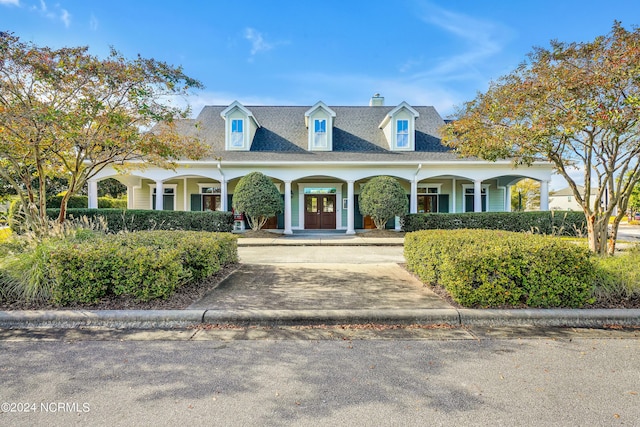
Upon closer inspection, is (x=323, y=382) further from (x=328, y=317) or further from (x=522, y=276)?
(x=522, y=276)

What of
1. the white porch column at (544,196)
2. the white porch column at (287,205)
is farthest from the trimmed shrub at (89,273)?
the white porch column at (544,196)

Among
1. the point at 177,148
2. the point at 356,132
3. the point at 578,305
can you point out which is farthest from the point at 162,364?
the point at 356,132

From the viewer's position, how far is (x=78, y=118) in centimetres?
562

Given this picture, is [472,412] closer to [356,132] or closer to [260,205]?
[260,205]

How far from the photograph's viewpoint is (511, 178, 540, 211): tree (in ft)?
104

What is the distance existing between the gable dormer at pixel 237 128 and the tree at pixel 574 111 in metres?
12.2

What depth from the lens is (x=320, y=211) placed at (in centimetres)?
1844

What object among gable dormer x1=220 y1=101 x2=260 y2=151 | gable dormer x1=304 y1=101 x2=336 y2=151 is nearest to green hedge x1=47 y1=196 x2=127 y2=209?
gable dormer x1=220 y1=101 x2=260 y2=151

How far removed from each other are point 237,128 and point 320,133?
454 centimetres

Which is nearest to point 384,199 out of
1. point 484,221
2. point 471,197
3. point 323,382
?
point 484,221

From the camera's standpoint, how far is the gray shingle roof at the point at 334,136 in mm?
16812

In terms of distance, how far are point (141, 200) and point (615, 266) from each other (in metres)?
20.5

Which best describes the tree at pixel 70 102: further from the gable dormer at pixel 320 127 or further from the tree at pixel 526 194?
the tree at pixel 526 194

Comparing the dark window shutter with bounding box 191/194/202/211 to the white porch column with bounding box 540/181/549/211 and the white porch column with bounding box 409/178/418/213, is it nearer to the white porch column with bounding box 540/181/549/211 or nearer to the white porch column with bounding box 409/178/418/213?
the white porch column with bounding box 409/178/418/213
